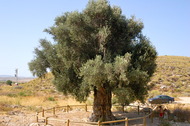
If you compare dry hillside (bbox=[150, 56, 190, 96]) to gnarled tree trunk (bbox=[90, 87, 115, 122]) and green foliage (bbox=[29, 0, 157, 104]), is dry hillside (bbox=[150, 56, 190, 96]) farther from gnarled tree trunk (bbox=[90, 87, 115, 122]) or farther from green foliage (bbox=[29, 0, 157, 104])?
green foliage (bbox=[29, 0, 157, 104])

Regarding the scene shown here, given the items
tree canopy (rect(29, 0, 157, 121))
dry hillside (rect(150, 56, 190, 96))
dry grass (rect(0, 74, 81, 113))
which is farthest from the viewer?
dry hillside (rect(150, 56, 190, 96))

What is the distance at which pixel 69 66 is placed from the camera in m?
17.0

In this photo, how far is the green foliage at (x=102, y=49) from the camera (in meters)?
15.0

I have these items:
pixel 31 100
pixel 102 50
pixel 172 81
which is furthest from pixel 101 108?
pixel 172 81

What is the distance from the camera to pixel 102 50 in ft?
52.5

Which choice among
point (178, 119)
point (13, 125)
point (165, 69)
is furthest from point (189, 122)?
point (165, 69)

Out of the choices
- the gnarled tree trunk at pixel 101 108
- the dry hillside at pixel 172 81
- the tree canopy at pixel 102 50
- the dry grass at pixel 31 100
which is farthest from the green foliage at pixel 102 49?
the dry hillside at pixel 172 81

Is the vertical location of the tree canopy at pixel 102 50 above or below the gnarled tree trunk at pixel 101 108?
above

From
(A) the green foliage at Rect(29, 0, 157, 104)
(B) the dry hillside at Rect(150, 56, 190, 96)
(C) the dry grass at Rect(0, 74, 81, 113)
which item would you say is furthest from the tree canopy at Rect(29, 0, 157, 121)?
(B) the dry hillside at Rect(150, 56, 190, 96)

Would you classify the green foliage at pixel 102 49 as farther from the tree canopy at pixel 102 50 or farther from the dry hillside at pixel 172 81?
the dry hillside at pixel 172 81

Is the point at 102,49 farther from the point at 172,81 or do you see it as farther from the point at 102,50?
the point at 172,81

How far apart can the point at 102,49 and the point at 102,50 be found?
0.11 meters

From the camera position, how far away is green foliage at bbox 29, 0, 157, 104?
15.0 m

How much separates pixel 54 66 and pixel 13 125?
6.34 metres
